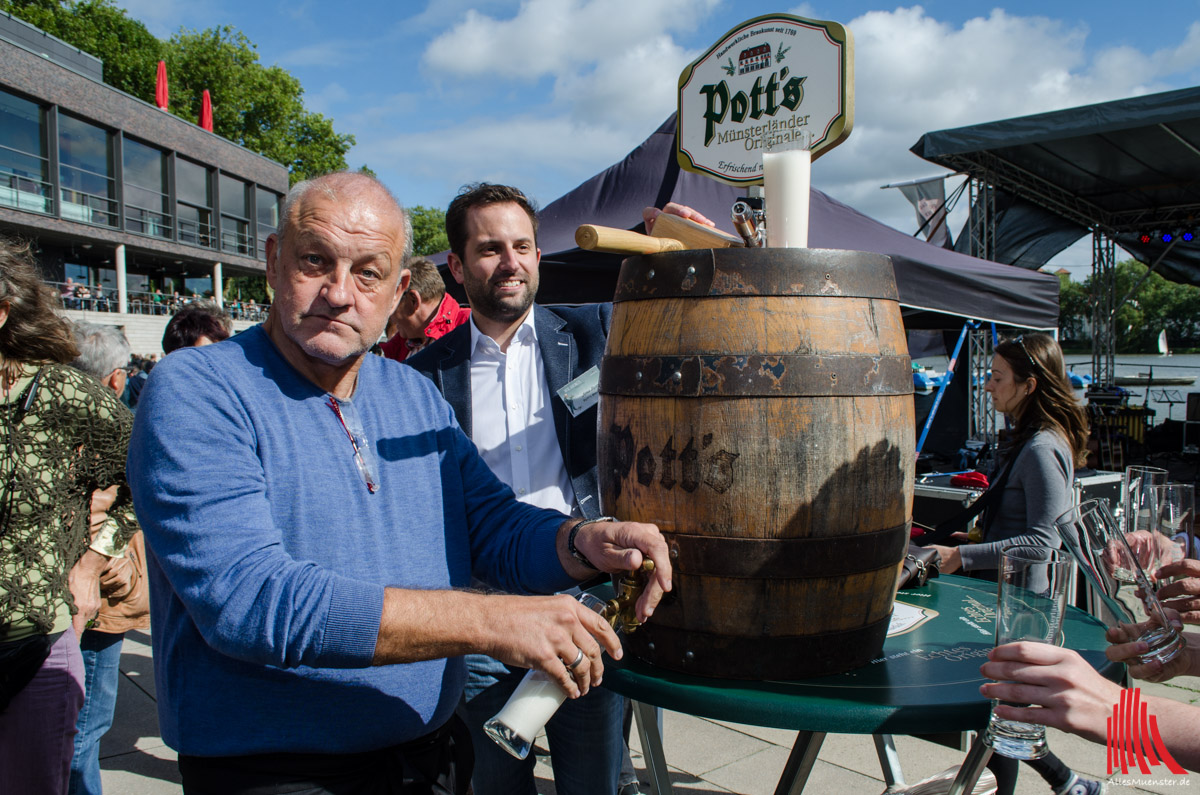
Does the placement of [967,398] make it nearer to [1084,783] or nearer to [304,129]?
[1084,783]

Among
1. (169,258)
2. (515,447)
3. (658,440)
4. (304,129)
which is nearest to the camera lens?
(658,440)

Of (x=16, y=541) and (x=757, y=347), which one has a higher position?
(x=757, y=347)

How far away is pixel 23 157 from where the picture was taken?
24.8m

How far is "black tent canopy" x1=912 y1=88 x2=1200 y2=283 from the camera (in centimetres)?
898

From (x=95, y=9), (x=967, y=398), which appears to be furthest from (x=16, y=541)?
(x=95, y=9)

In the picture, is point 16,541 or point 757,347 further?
point 16,541

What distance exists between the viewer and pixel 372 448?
1.67 m

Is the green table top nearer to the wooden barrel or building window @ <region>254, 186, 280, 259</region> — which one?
the wooden barrel

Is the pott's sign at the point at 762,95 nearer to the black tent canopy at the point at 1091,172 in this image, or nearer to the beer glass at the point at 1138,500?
the beer glass at the point at 1138,500

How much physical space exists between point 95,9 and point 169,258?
509 inches

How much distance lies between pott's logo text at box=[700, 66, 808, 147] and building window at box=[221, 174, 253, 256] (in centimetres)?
3667

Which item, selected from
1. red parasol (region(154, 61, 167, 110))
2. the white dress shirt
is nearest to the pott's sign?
the white dress shirt

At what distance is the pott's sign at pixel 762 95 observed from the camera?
229cm

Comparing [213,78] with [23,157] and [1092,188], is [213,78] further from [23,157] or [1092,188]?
[1092,188]
